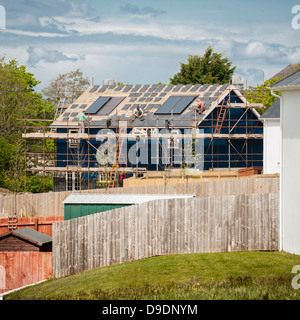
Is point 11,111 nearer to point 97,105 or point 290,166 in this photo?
point 97,105

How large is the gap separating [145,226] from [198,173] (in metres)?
21.8

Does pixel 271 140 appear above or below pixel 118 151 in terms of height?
above

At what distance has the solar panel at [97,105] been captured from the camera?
51.4 metres

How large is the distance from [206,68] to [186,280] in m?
62.2

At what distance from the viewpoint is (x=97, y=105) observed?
52.1 m

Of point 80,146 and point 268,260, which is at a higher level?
point 80,146

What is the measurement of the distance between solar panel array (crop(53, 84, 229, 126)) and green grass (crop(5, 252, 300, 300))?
28227 millimetres

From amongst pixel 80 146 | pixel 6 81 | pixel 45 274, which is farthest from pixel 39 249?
pixel 6 81

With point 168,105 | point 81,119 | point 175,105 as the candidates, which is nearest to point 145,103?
point 168,105

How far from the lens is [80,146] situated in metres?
50.5

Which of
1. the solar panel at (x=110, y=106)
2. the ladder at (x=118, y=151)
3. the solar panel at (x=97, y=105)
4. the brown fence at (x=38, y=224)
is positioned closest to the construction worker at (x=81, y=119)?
the solar panel at (x=97, y=105)

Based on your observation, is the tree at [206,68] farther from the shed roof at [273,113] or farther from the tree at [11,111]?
the shed roof at [273,113]

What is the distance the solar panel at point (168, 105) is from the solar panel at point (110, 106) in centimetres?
419
